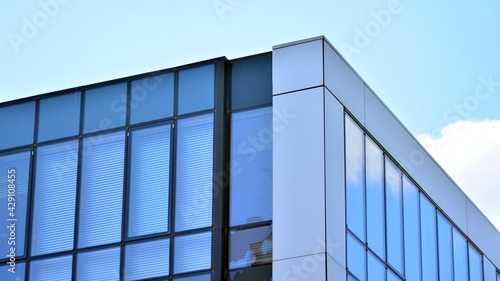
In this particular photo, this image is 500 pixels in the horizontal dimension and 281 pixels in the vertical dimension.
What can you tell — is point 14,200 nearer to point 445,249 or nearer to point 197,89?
point 197,89

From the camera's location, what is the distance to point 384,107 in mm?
29375

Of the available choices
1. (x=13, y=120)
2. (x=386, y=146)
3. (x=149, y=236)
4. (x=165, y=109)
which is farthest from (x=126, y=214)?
(x=386, y=146)

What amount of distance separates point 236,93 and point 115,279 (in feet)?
16.5

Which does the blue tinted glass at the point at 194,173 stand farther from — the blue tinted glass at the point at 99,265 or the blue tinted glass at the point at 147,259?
the blue tinted glass at the point at 99,265

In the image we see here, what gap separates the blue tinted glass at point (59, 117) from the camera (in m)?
28.0

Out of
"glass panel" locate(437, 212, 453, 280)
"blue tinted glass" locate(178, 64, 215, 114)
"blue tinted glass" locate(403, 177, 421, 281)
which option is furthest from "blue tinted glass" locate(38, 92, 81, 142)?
"glass panel" locate(437, 212, 453, 280)

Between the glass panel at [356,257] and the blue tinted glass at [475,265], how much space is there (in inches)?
368

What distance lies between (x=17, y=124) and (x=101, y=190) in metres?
3.28

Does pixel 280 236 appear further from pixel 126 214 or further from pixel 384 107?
pixel 384 107

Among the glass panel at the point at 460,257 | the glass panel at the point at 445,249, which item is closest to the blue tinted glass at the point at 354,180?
the glass panel at the point at 445,249

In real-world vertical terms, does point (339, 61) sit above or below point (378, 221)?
above

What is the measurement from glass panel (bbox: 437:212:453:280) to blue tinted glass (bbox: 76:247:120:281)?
10012 mm

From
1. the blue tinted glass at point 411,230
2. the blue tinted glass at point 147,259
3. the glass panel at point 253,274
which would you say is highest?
the blue tinted glass at point 411,230

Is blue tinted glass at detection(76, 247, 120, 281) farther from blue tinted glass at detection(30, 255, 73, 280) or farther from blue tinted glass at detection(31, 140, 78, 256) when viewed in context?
blue tinted glass at detection(31, 140, 78, 256)
